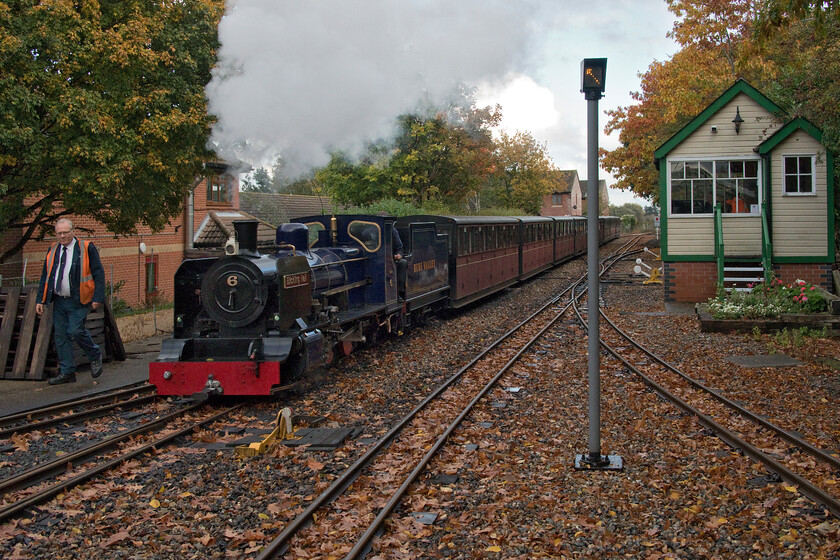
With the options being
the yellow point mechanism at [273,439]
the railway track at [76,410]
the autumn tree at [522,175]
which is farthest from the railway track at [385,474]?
the autumn tree at [522,175]

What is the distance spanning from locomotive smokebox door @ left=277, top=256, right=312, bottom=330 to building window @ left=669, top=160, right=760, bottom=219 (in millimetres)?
10993

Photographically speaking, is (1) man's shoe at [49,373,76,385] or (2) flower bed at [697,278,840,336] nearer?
(1) man's shoe at [49,373,76,385]

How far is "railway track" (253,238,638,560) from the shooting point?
4668 millimetres

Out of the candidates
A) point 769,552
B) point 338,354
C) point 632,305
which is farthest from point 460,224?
point 769,552

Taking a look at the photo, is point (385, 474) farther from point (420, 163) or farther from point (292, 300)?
point (420, 163)

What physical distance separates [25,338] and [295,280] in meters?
3.91

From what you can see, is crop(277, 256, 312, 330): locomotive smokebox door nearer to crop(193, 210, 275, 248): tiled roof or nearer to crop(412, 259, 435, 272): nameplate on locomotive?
crop(412, 259, 435, 272): nameplate on locomotive

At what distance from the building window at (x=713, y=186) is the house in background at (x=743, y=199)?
2 centimetres

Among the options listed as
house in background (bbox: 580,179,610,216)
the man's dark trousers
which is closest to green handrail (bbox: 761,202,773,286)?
the man's dark trousers

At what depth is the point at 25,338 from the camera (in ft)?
31.7

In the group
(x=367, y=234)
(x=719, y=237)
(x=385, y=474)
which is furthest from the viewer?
(x=719, y=237)

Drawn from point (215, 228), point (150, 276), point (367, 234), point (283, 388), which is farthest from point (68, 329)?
point (215, 228)

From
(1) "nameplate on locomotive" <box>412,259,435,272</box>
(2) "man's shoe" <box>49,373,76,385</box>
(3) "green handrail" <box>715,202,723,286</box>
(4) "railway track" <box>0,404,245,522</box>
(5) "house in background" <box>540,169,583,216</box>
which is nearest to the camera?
(4) "railway track" <box>0,404,245,522</box>

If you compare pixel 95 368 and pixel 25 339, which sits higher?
pixel 25 339
